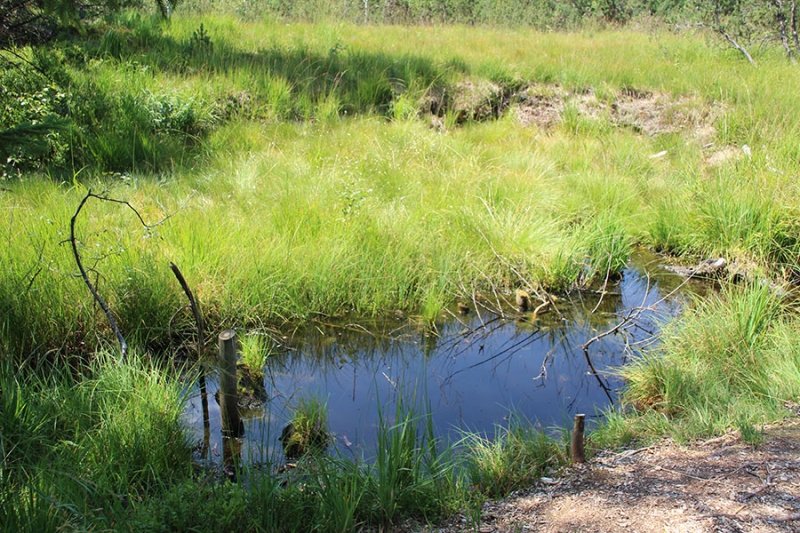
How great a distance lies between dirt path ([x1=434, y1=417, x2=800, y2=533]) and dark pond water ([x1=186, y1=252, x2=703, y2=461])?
0.77 metres

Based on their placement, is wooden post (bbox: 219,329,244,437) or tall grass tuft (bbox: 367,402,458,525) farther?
wooden post (bbox: 219,329,244,437)

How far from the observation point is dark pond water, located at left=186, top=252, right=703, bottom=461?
3.96 m

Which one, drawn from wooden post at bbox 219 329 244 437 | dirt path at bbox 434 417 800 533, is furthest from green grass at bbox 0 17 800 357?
dirt path at bbox 434 417 800 533

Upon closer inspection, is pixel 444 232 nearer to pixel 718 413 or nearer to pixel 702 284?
pixel 702 284

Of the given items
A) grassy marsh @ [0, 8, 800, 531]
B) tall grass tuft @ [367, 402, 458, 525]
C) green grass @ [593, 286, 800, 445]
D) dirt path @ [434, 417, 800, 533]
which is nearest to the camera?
dirt path @ [434, 417, 800, 533]

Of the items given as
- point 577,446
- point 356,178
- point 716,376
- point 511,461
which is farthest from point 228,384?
point 356,178

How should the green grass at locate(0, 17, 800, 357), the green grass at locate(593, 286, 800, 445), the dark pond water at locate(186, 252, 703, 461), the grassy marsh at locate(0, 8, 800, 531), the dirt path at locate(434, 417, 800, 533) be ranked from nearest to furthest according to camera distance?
the dirt path at locate(434, 417, 800, 533), the grassy marsh at locate(0, 8, 800, 531), the green grass at locate(593, 286, 800, 445), the dark pond water at locate(186, 252, 703, 461), the green grass at locate(0, 17, 800, 357)

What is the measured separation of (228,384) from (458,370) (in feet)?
5.54

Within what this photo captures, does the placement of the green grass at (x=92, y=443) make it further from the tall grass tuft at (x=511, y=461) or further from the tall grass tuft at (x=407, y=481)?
the tall grass tuft at (x=511, y=461)

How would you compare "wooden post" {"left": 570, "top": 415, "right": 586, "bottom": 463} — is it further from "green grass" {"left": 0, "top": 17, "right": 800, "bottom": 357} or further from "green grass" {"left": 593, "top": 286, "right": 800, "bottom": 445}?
"green grass" {"left": 0, "top": 17, "right": 800, "bottom": 357}

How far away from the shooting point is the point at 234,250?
511cm

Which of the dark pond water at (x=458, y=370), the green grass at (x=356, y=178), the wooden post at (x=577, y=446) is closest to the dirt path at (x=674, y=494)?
the wooden post at (x=577, y=446)

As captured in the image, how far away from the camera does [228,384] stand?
3592 millimetres

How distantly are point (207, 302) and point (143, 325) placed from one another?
1.51 ft
